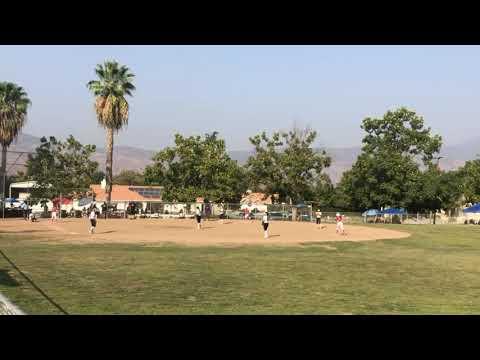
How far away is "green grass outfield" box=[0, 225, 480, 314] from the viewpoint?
9867 mm

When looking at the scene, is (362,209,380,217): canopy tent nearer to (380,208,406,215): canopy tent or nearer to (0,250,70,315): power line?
(380,208,406,215): canopy tent

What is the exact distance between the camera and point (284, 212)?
56781 millimetres

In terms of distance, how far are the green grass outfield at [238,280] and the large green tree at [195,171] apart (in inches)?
1433

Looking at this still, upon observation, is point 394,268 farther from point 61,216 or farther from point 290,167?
point 290,167

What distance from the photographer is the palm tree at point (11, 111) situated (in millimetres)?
53938

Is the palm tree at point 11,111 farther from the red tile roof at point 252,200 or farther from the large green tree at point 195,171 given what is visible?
the red tile roof at point 252,200

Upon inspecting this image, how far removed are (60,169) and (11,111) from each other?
26.1 feet

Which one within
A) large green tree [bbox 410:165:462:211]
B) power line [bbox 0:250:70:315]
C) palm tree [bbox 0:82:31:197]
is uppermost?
palm tree [bbox 0:82:31:197]

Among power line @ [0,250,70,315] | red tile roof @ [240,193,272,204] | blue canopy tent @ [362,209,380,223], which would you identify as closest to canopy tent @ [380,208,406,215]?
blue canopy tent @ [362,209,380,223]

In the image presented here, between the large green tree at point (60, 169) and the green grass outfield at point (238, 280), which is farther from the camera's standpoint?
the large green tree at point (60, 169)

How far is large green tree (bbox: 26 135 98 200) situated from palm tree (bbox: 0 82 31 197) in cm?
399

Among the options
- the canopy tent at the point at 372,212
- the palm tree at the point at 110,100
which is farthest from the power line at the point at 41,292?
the canopy tent at the point at 372,212

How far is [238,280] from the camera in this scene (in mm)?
13344
